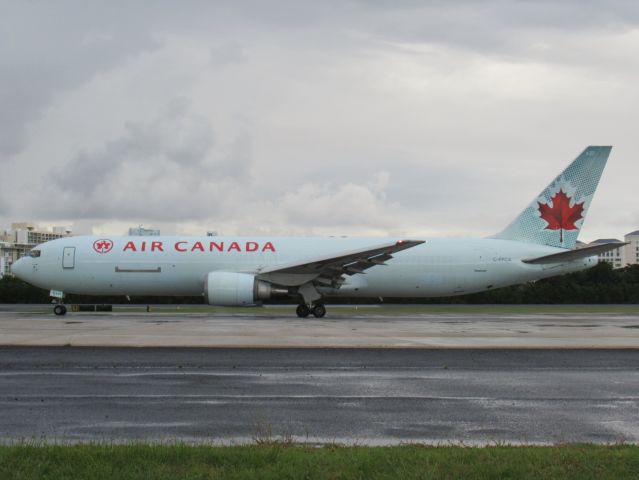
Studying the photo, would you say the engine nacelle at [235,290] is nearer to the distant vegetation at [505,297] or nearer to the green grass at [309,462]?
the distant vegetation at [505,297]

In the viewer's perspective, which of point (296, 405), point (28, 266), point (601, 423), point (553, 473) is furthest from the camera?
point (28, 266)

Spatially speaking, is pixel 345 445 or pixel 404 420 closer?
pixel 345 445

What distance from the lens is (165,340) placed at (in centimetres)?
1889

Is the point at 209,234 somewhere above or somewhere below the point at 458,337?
above

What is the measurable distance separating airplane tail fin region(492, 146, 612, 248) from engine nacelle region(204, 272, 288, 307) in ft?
45.2

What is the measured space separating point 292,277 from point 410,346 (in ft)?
52.7

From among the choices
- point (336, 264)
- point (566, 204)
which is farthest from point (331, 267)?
point (566, 204)

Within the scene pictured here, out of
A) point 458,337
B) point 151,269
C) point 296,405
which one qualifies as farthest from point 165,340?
point 151,269

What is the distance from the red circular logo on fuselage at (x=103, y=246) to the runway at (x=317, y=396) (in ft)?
63.4

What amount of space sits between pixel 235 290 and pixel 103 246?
7.61 metres

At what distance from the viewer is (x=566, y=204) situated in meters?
37.0

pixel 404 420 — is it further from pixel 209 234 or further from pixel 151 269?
pixel 209 234

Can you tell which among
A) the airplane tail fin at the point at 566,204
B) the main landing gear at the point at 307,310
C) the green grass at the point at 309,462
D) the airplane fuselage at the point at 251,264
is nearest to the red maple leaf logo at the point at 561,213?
the airplane tail fin at the point at 566,204

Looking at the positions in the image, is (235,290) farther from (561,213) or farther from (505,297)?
(505,297)
